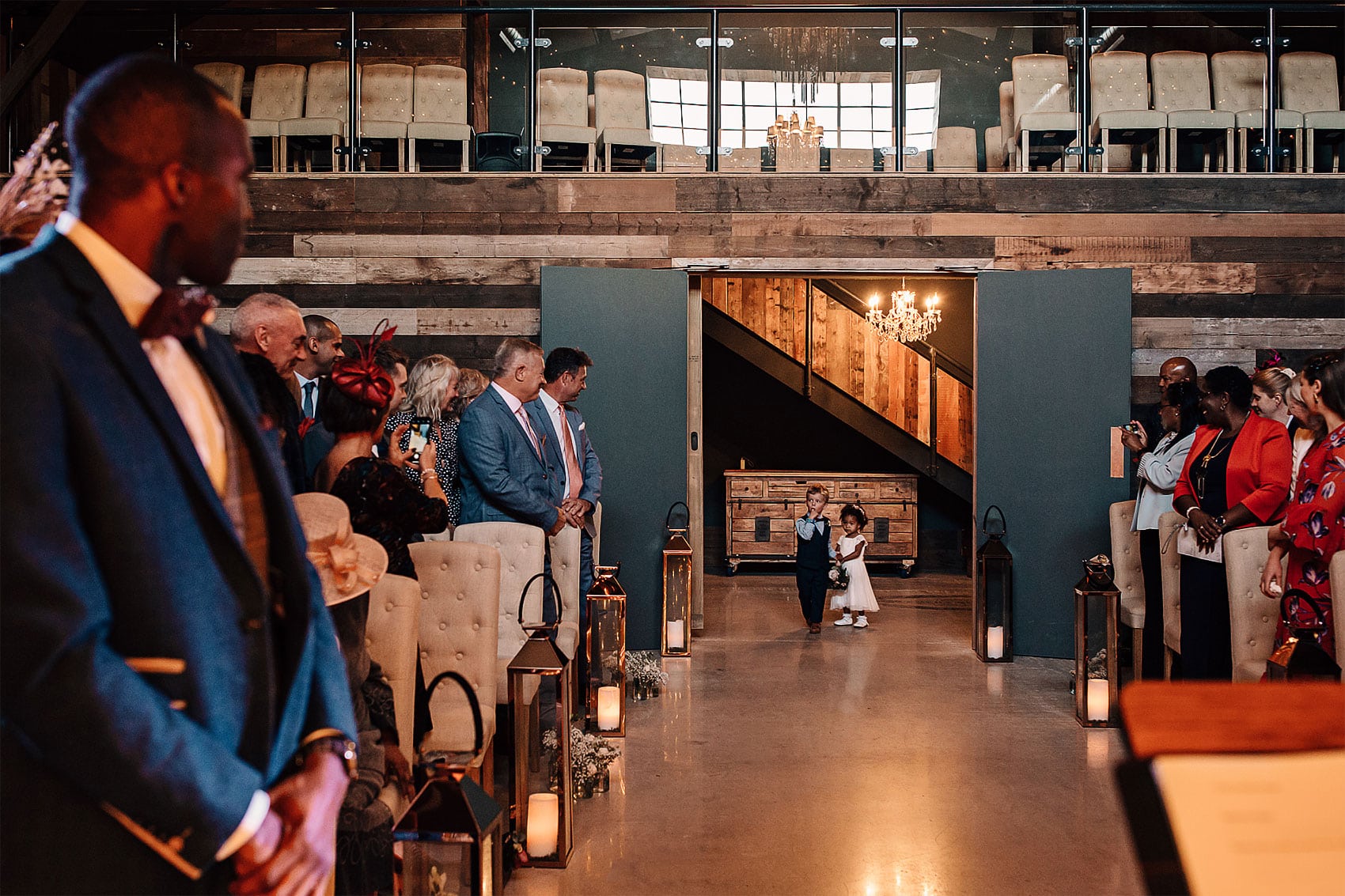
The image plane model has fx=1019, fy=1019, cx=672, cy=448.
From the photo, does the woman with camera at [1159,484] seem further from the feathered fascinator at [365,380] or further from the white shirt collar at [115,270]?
the white shirt collar at [115,270]

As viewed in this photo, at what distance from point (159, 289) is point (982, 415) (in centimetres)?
639

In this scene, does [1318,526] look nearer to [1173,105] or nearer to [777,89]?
[1173,105]

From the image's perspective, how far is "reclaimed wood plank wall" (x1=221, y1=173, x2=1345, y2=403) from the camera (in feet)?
23.5

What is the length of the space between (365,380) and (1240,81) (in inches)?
288

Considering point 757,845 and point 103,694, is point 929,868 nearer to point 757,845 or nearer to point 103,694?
point 757,845

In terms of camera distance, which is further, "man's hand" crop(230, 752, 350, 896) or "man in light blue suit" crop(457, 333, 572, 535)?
"man in light blue suit" crop(457, 333, 572, 535)

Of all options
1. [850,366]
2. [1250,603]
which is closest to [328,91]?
[850,366]

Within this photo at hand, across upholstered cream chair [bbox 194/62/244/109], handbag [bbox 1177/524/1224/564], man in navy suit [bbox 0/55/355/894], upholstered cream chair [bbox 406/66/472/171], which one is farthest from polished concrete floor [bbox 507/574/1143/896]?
upholstered cream chair [bbox 194/62/244/109]

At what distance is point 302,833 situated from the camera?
3.89 ft

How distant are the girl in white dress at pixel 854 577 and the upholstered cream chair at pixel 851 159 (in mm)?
2510

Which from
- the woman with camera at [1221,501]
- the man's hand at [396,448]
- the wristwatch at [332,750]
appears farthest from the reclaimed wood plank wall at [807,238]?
the wristwatch at [332,750]

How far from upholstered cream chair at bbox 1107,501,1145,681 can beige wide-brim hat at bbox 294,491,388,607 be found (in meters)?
4.49

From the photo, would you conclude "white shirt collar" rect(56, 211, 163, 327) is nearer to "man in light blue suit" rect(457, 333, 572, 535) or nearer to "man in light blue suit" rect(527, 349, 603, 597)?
"man in light blue suit" rect(457, 333, 572, 535)

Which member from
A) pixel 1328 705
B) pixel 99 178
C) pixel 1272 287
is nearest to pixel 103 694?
pixel 99 178
